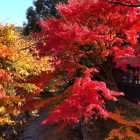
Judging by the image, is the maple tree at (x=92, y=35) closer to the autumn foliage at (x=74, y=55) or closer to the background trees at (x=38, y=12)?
the autumn foliage at (x=74, y=55)

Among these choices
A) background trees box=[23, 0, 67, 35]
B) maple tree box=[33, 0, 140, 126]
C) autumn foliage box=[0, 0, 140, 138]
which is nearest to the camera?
autumn foliage box=[0, 0, 140, 138]

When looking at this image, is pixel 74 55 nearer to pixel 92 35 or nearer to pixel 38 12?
pixel 92 35

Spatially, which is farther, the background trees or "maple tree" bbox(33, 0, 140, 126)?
the background trees

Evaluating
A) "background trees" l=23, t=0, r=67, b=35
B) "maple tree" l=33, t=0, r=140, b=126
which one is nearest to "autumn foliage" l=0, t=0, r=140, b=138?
"maple tree" l=33, t=0, r=140, b=126

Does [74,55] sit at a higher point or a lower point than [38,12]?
lower

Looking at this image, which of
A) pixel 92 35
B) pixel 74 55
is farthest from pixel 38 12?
pixel 92 35

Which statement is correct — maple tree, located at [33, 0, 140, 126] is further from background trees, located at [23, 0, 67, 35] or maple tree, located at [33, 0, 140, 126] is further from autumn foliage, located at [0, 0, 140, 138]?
background trees, located at [23, 0, 67, 35]

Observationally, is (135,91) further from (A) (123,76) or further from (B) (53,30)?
(B) (53,30)

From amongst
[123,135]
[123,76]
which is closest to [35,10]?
[123,76]

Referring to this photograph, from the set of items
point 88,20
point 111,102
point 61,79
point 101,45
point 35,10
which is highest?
point 35,10

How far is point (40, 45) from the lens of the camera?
1894cm

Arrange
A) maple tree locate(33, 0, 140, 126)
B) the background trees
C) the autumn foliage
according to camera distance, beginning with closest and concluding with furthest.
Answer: the autumn foliage, maple tree locate(33, 0, 140, 126), the background trees

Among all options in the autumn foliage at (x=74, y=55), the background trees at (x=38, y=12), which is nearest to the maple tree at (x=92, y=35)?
the autumn foliage at (x=74, y=55)

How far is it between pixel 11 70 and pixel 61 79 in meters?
8.27
